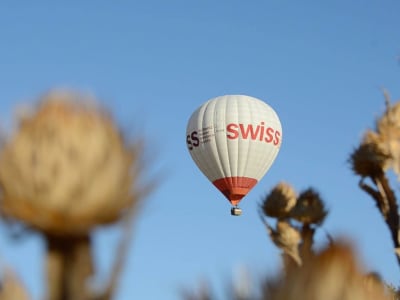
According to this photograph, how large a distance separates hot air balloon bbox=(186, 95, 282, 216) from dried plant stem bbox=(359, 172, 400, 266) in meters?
25.8

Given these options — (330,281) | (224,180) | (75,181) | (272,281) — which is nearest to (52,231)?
(75,181)

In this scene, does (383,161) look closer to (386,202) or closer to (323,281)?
(386,202)

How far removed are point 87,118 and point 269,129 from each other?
108ft

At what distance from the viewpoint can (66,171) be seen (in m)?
3.38

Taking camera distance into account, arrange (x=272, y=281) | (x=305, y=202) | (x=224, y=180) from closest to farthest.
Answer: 1. (x=272, y=281)
2. (x=305, y=202)
3. (x=224, y=180)

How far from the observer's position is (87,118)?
3590 millimetres

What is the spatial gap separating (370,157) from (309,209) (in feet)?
3.27

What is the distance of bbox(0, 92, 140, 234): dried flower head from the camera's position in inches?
133

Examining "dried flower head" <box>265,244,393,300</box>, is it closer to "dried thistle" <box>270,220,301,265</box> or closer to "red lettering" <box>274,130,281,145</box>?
"dried thistle" <box>270,220,301,265</box>

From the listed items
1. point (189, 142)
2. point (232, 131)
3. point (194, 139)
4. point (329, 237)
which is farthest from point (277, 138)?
point (329, 237)

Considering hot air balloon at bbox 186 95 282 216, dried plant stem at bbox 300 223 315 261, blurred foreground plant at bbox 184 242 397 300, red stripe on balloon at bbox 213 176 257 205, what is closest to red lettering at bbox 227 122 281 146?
hot air balloon at bbox 186 95 282 216

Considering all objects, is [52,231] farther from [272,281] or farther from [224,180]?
[224,180]

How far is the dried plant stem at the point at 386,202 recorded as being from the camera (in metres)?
8.23

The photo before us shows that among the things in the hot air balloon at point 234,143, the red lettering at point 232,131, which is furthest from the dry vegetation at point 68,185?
the red lettering at point 232,131
